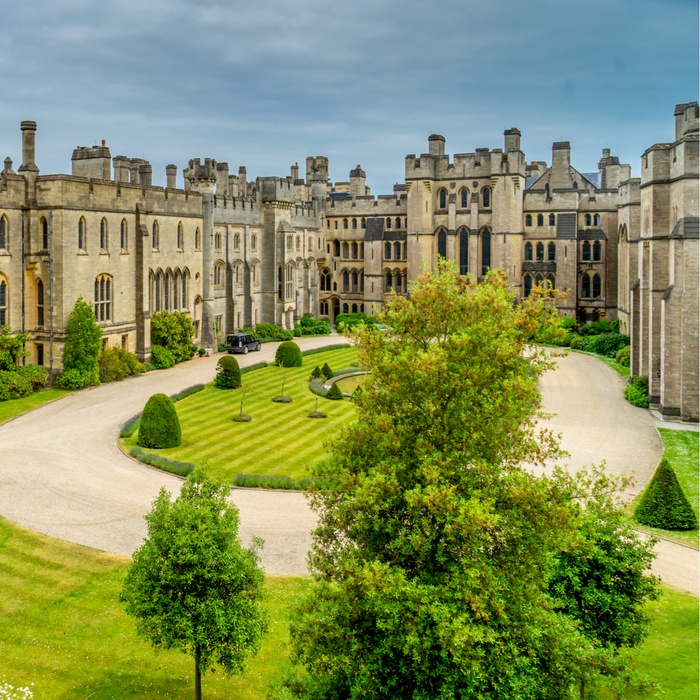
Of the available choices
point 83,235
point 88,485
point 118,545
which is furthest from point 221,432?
point 83,235

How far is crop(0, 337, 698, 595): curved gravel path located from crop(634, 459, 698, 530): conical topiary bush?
1064mm

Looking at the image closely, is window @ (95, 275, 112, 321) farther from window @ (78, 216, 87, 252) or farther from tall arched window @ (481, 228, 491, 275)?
tall arched window @ (481, 228, 491, 275)

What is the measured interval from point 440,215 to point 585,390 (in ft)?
97.4

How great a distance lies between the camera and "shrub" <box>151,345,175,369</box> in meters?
44.2

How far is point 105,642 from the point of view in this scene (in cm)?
1532

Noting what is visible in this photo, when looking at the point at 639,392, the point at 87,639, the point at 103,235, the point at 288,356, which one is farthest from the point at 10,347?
the point at 639,392

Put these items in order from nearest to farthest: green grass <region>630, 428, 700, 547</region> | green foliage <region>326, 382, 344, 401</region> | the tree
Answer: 1. the tree
2. green grass <region>630, 428, 700, 547</region>
3. green foliage <region>326, 382, 344, 401</region>

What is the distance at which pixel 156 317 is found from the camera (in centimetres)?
4531

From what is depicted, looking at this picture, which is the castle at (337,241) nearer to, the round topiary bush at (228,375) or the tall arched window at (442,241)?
the tall arched window at (442,241)

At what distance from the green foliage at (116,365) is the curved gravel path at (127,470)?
815mm

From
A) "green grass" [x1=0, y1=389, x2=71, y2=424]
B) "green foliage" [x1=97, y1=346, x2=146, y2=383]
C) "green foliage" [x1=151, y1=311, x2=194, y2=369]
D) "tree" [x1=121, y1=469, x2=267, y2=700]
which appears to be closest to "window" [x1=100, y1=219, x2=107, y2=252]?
"green foliage" [x1=97, y1=346, x2=146, y2=383]

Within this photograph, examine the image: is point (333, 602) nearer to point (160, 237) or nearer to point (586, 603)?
point (586, 603)

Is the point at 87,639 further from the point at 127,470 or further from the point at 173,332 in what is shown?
the point at 173,332

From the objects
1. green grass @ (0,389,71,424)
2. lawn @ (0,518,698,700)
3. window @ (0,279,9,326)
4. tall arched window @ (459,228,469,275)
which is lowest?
lawn @ (0,518,698,700)
